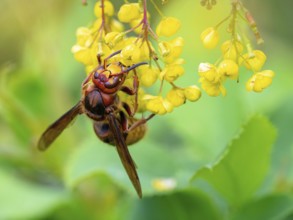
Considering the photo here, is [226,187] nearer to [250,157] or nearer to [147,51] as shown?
[250,157]

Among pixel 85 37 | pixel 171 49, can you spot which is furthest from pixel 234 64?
pixel 85 37

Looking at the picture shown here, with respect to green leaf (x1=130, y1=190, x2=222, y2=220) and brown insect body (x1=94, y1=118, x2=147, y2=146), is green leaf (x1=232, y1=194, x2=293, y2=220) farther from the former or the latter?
brown insect body (x1=94, y1=118, x2=147, y2=146)

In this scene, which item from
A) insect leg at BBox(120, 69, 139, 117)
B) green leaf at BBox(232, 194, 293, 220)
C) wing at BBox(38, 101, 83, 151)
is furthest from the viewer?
wing at BBox(38, 101, 83, 151)

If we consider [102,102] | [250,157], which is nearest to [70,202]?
[102,102]

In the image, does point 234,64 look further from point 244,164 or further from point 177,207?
point 177,207

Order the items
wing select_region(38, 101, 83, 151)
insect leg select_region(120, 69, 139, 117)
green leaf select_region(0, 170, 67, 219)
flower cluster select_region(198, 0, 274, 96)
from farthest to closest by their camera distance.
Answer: green leaf select_region(0, 170, 67, 219)
wing select_region(38, 101, 83, 151)
insect leg select_region(120, 69, 139, 117)
flower cluster select_region(198, 0, 274, 96)

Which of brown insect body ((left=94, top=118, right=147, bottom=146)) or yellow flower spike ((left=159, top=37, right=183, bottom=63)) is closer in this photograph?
yellow flower spike ((left=159, top=37, right=183, bottom=63))

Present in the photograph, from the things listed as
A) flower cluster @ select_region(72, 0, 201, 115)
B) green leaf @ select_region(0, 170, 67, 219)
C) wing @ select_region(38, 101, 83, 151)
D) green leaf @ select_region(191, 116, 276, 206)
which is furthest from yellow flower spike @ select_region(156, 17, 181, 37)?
green leaf @ select_region(0, 170, 67, 219)
